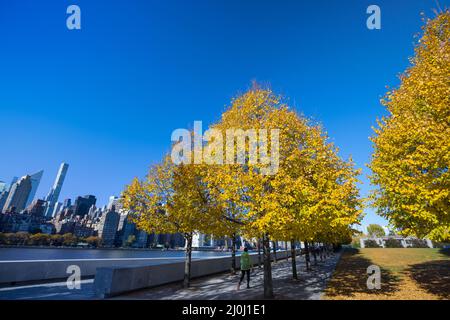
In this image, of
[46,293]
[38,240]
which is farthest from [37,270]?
[38,240]

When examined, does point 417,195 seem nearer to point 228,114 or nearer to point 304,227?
point 304,227

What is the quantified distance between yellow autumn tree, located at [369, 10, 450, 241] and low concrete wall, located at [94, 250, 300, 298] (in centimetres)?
1182

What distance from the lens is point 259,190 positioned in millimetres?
9766

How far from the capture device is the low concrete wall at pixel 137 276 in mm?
10213

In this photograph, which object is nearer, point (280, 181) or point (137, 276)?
point (280, 181)

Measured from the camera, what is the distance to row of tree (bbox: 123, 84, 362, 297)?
30.9 feet

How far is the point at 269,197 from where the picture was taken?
31.6ft

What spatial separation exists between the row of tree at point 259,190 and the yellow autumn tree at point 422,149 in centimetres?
153

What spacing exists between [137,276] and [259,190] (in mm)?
7531

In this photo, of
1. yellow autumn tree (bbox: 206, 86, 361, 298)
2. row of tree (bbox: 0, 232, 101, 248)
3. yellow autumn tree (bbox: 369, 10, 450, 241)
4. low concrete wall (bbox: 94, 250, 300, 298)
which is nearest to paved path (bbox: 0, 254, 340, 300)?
low concrete wall (bbox: 94, 250, 300, 298)

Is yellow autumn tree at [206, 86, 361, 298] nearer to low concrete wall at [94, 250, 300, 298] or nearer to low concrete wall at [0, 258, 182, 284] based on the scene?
low concrete wall at [94, 250, 300, 298]

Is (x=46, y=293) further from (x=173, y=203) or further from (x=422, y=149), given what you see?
(x=422, y=149)

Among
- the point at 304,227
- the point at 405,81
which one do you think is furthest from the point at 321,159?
the point at 405,81

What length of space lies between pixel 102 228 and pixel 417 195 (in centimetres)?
21614
